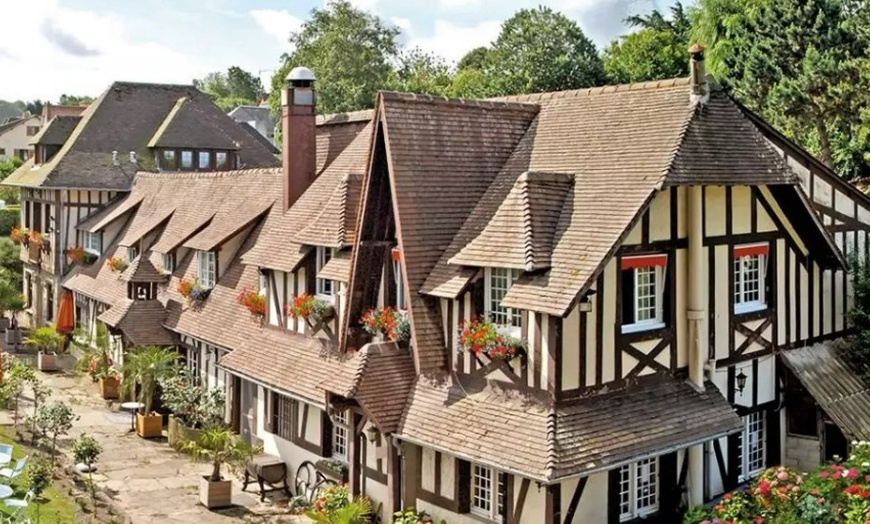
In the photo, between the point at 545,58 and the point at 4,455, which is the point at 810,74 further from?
the point at 4,455

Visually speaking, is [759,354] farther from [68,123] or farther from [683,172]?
Result: [68,123]

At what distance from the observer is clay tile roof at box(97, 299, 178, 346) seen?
27.1 m

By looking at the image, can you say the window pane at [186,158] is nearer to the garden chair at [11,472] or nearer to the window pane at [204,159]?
the window pane at [204,159]

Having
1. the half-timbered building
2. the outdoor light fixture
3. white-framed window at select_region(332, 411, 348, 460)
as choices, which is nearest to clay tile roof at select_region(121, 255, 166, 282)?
the half-timbered building

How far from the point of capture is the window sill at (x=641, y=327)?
53.6ft

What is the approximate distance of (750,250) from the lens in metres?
18.6

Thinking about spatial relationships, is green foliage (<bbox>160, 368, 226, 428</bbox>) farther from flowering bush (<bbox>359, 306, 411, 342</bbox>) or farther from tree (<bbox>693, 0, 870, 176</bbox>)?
tree (<bbox>693, 0, 870, 176</bbox>)

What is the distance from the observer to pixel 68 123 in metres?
42.5

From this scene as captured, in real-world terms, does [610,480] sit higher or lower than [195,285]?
lower

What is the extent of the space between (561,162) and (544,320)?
3764 millimetres

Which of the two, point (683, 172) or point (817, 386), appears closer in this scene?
point (683, 172)

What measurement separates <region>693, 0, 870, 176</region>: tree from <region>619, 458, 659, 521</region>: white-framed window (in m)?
16.0

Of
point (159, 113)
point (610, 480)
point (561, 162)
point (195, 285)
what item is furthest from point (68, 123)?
point (610, 480)

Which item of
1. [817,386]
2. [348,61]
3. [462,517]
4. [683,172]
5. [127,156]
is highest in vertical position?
[348,61]
